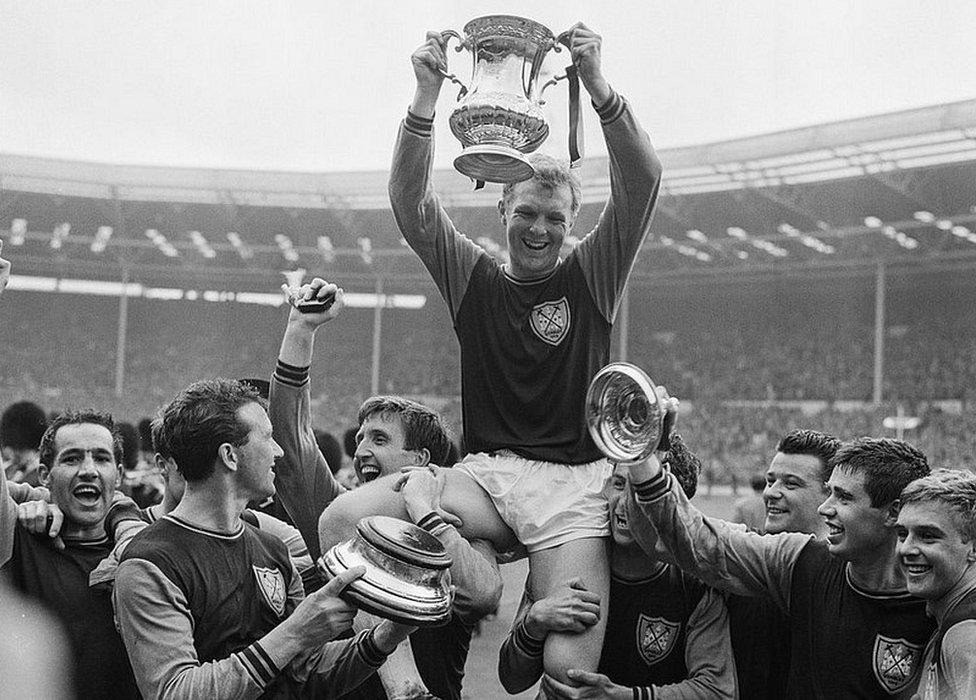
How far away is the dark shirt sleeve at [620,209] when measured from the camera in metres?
3.51

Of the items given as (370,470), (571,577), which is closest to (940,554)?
(571,577)

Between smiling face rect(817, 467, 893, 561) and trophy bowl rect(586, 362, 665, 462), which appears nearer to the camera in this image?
trophy bowl rect(586, 362, 665, 462)

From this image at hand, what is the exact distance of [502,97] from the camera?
350 centimetres

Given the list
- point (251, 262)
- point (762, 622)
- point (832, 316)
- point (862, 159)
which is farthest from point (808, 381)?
point (762, 622)

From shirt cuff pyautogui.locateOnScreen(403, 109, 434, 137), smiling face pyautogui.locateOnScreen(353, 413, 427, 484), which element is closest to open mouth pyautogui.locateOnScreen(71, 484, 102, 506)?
smiling face pyautogui.locateOnScreen(353, 413, 427, 484)

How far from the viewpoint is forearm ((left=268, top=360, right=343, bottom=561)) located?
12.7ft

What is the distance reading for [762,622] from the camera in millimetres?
3871

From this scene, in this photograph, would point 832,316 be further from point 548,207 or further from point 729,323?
point 548,207

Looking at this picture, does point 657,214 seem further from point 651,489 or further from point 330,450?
point 651,489

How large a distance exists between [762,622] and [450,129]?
198 cm

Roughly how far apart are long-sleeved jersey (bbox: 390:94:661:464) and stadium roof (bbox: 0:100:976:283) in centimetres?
1916

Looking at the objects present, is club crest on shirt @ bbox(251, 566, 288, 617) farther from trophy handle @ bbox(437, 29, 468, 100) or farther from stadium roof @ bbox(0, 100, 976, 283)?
stadium roof @ bbox(0, 100, 976, 283)

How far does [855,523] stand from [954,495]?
0.33 m

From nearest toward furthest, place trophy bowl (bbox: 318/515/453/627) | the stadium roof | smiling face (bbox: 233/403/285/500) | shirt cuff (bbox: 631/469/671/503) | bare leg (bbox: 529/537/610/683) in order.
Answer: trophy bowl (bbox: 318/515/453/627) < smiling face (bbox: 233/403/285/500) < shirt cuff (bbox: 631/469/671/503) < bare leg (bbox: 529/537/610/683) < the stadium roof
